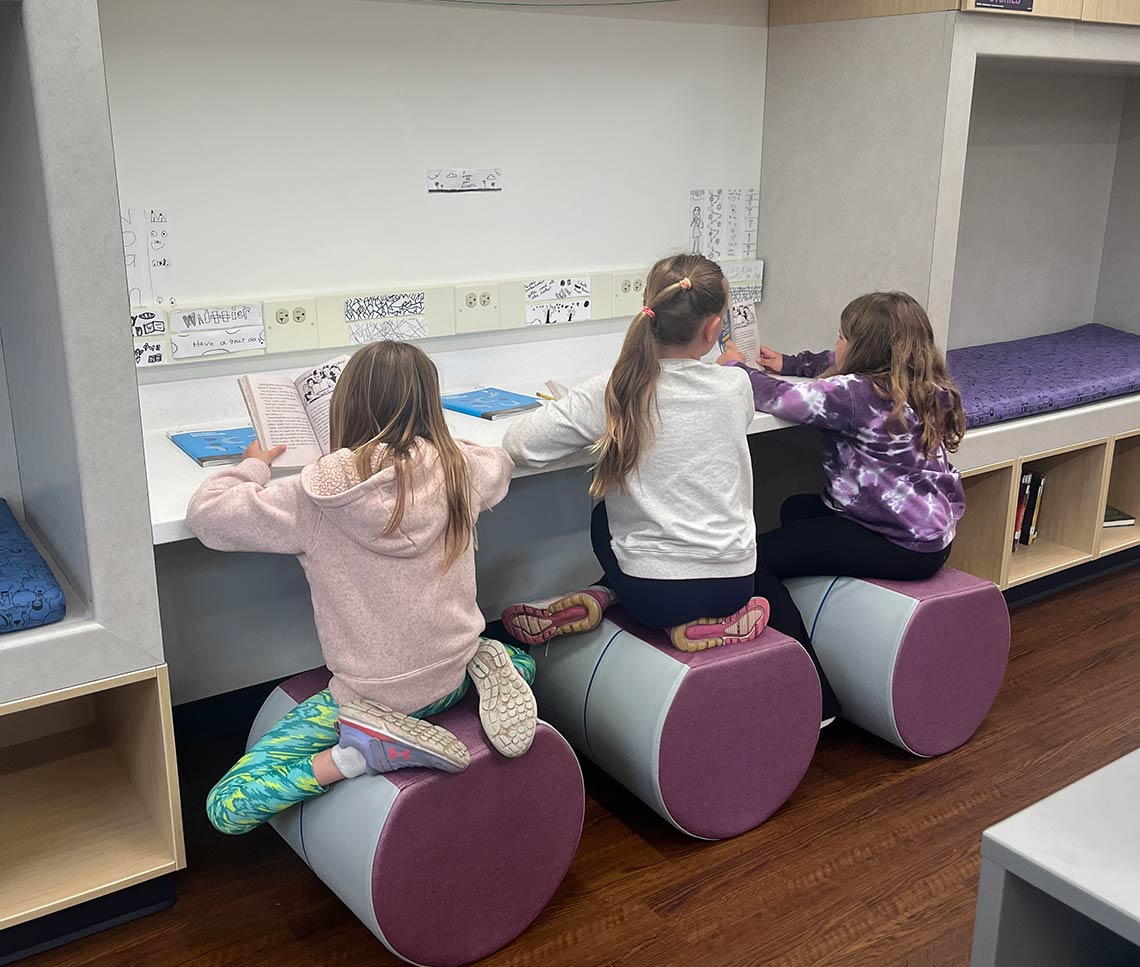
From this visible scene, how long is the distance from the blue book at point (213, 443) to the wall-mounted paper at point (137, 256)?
26 centimetres

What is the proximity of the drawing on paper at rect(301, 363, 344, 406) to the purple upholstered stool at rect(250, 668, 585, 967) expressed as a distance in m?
0.57

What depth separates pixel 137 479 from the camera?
159 cm

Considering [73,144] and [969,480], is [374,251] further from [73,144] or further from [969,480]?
[969,480]

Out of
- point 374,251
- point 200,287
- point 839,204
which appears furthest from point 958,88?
point 200,287

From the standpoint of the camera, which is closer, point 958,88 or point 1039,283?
point 958,88

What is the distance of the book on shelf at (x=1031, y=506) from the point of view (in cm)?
311

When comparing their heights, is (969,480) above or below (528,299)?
below

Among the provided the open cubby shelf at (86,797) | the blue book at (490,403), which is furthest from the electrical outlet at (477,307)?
the open cubby shelf at (86,797)

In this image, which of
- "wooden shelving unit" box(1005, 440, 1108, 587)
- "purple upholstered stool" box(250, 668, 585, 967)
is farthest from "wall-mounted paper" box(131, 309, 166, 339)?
"wooden shelving unit" box(1005, 440, 1108, 587)

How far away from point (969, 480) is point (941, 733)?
31.5 inches

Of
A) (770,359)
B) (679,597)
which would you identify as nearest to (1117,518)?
(770,359)

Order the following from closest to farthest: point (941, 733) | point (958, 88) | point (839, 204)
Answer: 1. point (941, 733)
2. point (958, 88)
3. point (839, 204)

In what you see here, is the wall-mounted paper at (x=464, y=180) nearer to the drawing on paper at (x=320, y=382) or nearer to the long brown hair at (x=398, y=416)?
the drawing on paper at (x=320, y=382)

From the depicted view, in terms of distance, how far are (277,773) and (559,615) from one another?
615 mm
